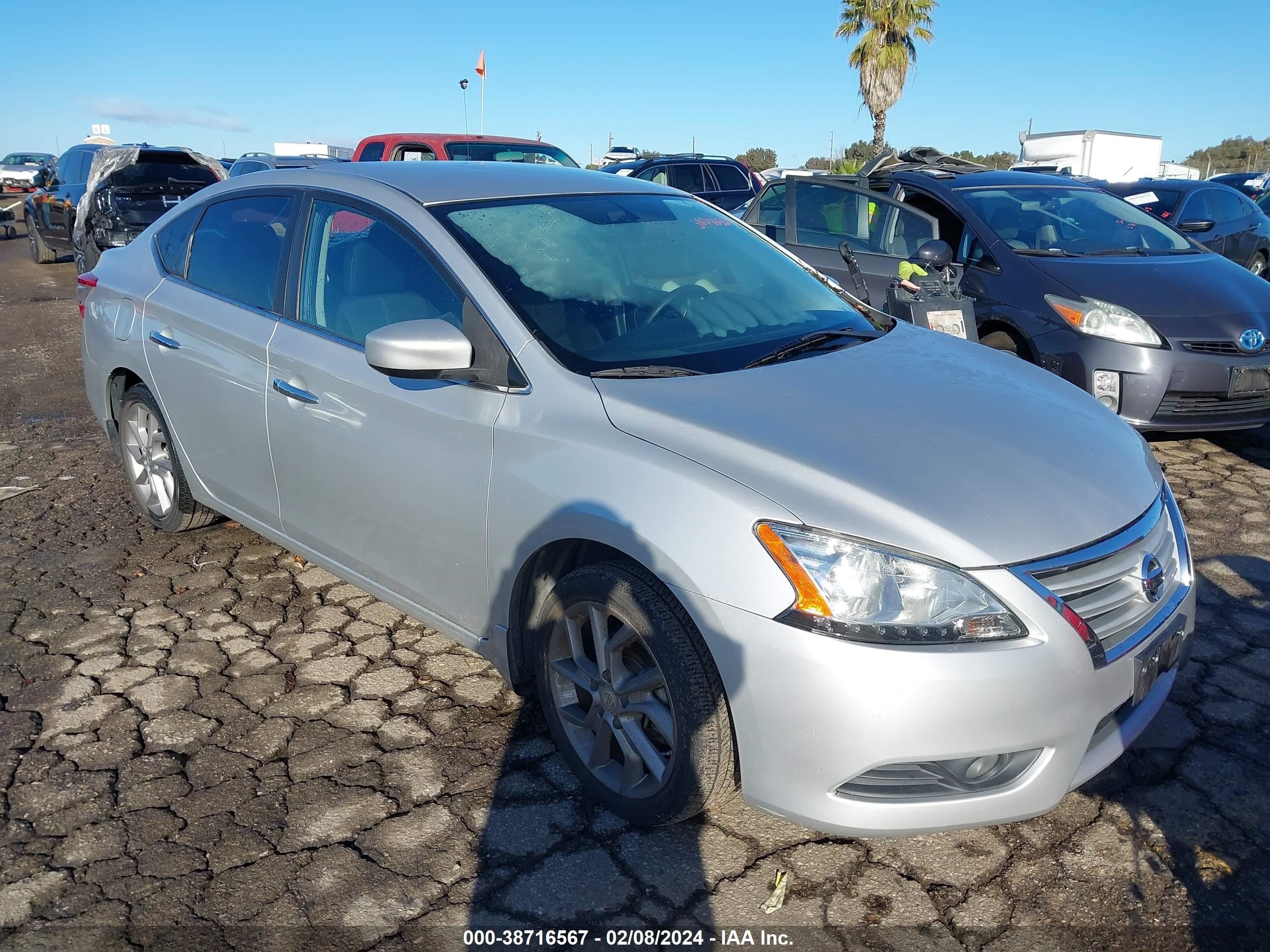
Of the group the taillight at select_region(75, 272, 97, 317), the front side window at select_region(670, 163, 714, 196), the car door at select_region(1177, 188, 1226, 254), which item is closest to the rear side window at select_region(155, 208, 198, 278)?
the taillight at select_region(75, 272, 97, 317)

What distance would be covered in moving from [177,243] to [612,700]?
9.71 ft

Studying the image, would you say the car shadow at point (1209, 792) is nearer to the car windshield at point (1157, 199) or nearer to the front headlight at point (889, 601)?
the front headlight at point (889, 601)

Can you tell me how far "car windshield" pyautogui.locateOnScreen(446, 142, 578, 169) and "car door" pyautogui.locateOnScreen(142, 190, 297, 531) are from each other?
7687 mm

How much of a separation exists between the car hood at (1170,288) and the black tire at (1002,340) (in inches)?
16.2

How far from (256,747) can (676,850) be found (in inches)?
53.5

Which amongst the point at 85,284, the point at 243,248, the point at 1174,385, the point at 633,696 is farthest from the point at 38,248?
the point at 633,696

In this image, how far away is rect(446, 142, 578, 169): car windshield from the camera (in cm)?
1169

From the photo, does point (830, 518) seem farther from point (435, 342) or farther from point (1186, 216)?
point (1186, 216)

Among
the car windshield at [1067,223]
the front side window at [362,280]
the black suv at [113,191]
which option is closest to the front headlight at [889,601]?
the front side window at [362,280]

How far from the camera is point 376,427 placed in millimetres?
3080

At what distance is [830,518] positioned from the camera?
7.27ft

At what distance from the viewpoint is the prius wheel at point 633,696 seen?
2.35 metres

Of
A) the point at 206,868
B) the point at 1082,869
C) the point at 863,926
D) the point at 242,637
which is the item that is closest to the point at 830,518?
the point at 863,926

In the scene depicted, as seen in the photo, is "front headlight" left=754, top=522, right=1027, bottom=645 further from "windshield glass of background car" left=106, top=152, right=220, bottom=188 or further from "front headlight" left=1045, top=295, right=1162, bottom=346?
"windshield glass of background car" left=106, top=152, right=220, bottom=188
